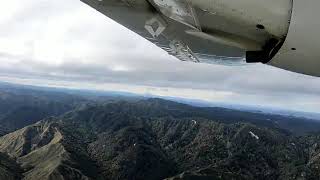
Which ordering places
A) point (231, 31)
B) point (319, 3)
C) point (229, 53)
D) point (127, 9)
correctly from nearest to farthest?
point (319, 3)
point (231, 31)
point (127, 9)
point (229, 53)

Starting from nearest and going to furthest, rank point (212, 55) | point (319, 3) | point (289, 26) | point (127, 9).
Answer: point (319, 3) → point (289, 26) → point (127, 9) → point (212, 55)

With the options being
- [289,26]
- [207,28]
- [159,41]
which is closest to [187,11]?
[207,28]

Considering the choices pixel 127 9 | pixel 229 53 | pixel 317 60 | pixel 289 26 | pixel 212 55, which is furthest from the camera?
pixel 212 55

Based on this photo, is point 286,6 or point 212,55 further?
point 212,55

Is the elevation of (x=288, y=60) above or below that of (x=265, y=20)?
below

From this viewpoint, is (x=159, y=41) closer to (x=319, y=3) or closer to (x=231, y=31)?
(x=231, y=31)

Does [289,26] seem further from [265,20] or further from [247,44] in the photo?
[247,44]

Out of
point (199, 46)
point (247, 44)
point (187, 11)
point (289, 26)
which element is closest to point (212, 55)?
point (199, 46)
